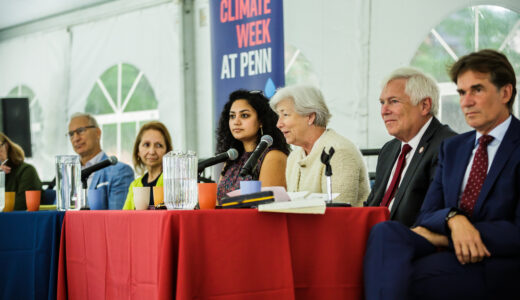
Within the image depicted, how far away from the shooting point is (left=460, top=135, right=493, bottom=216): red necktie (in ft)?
6.93

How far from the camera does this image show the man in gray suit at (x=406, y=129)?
2.57 meters

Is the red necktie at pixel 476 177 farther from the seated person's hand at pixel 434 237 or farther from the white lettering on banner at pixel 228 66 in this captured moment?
the white lettering on banner at pixel 228 66

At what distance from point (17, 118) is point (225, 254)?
7036mm

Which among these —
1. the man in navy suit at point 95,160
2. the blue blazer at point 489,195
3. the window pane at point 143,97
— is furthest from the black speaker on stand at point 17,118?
the blue blazer at point 489,195

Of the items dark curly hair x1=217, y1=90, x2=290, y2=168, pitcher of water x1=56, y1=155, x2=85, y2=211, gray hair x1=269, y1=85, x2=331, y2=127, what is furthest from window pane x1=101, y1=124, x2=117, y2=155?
pitcher of water x1=56, y1=155, x2=85, y2=211

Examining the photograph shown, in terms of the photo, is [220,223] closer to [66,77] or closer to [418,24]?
[418,24]

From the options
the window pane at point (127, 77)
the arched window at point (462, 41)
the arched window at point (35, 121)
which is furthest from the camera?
the arched window at point (35, 121)

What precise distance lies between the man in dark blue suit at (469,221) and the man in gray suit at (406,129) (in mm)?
262

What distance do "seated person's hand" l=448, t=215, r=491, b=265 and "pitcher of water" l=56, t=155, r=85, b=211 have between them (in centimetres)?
160

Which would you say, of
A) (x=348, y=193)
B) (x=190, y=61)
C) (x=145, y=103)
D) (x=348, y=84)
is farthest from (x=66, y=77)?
(x=348, y=193)

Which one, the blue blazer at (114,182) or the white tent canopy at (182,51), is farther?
the white tent canopy at (182,51)

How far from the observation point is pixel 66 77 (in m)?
8.34

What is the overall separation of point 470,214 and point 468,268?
0.76 ft

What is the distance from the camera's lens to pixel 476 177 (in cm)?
213
